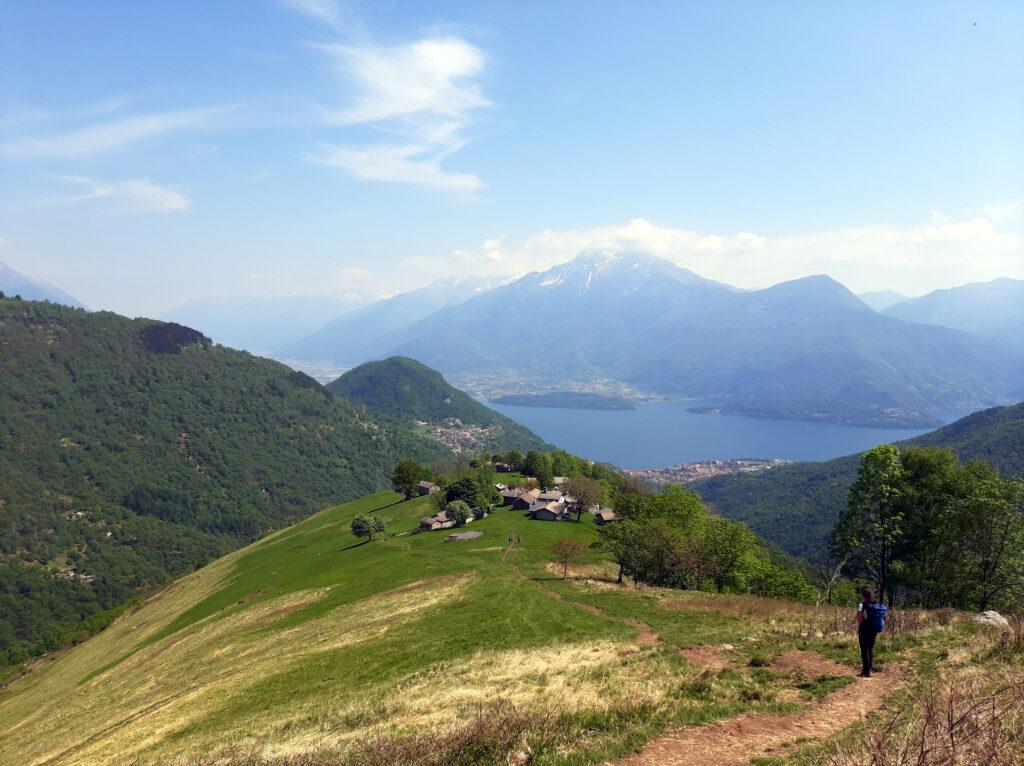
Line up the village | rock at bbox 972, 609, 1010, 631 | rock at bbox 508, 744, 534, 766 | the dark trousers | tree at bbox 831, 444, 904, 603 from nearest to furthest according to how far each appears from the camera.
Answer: rock at bbox 508, 744, 534, 766, the dark trousers, rock at bbox 972, 609, 1010, 631, tree at bbox 831, 444, 904, 603, the village

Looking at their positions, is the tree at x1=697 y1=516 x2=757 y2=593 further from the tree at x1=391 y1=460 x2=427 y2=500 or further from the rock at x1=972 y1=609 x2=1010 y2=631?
the tree at x1=391 y1=460 x2=427 y2=500

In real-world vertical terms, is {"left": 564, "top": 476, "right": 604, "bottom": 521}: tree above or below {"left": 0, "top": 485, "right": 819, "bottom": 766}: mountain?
below

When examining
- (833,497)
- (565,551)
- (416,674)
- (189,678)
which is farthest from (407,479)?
(833,497)

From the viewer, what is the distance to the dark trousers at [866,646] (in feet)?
58.2

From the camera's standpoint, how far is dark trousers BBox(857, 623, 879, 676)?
1775 cm

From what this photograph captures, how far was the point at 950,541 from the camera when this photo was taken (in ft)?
121

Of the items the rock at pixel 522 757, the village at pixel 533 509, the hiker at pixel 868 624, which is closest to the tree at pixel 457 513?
the village at pixel 533 509

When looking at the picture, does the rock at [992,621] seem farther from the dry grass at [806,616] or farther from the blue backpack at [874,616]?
the blue backpack at [874,616]

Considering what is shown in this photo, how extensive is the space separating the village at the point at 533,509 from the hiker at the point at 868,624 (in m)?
68.9

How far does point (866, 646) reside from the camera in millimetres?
17984

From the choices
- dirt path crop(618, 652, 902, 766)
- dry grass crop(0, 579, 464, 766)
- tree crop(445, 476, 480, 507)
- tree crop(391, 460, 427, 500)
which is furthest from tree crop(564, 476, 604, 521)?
dirt path crop(618, 652, 902, 766)

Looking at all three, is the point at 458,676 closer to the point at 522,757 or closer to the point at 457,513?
the point at 522,757

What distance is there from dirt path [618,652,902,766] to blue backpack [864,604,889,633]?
1751 millimetres

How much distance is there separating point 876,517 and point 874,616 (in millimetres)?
27732
